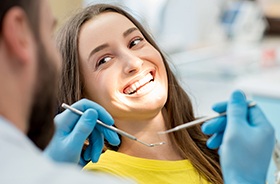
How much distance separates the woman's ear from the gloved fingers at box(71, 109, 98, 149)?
43 cm

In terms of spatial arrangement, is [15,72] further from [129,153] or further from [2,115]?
[129,153]

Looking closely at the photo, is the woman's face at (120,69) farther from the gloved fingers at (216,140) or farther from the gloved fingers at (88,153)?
the gloved fingers at (216,140)

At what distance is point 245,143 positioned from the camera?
1171 millimetres

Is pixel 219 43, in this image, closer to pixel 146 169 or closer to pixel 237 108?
pixel 146 169

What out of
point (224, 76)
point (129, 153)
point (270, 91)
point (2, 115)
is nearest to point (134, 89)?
point (129, 153)

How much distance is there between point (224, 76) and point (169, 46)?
1.38 feet

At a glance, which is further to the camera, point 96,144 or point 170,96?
point 170,96

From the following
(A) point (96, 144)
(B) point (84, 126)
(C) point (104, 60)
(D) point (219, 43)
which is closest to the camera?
(B) point (84, 126)

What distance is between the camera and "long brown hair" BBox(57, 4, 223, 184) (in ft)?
4.98

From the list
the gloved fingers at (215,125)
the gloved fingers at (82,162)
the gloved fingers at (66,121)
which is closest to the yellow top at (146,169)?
the gloved fingers at (82,162)

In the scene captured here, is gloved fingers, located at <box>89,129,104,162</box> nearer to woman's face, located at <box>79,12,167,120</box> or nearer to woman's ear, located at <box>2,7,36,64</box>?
woman's face, located at <box>79,12,167,120</box>

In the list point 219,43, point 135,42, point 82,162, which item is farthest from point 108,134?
point 219,43

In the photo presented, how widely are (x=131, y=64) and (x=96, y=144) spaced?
22cm

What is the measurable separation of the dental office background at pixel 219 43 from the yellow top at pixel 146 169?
1267 mm
